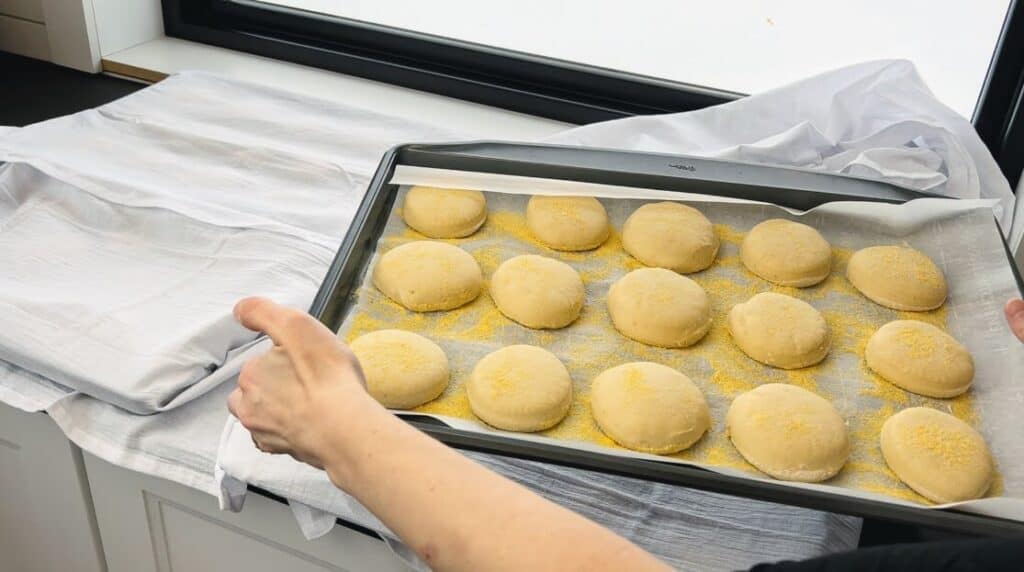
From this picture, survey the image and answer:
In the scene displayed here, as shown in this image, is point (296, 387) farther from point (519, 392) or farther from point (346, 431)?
point (519, 392)

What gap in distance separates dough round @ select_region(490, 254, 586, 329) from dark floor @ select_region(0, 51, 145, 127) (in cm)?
86

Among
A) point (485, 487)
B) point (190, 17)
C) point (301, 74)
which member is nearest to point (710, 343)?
point (485, 487)

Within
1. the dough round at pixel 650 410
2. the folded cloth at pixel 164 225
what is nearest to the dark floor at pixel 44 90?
the folded cloth at pixel 164 225

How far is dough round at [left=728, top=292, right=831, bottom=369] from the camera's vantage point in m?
0.84

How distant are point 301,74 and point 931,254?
3.47ft

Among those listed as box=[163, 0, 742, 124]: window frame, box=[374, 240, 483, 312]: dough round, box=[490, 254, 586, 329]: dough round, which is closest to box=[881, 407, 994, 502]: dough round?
box=[490, 254, 586, 329]: dough round

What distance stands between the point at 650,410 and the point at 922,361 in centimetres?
27

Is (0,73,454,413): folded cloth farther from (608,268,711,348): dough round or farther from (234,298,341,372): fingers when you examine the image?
(608,268,711,348): dough round

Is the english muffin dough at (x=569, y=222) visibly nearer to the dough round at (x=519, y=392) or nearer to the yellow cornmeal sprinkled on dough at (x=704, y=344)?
the yellow cornmeal sprinkled on dough at (x=704, y=344)

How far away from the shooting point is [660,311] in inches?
33.7

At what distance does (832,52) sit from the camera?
1296 millimetres

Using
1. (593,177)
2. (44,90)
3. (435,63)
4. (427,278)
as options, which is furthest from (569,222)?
(44,90)

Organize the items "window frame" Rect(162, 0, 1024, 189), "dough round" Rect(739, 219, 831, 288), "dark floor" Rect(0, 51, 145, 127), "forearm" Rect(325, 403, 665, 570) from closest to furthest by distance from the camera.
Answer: "forearm" Rect(325, 403, 665, 570), "dough round" Rect(739, 219, 831, 288), "window frame" Rect(162, 0, 1024, 189), "dark floor" Rect(0, 51, 145, 127)

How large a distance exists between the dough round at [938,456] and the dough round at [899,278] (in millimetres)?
166
